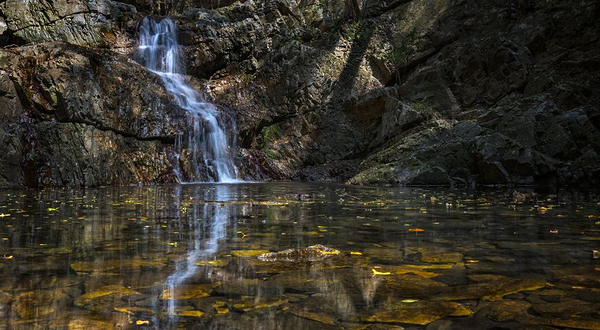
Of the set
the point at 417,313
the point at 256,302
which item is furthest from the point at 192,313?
the point at 417,313

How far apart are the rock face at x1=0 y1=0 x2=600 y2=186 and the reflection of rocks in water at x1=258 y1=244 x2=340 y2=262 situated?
40.7 ft

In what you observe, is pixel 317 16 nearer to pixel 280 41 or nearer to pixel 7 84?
Answer: pixel 280 41

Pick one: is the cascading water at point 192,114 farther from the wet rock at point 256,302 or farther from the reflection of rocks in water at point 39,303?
the wet rock at point 256,302

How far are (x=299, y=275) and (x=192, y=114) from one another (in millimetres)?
18439

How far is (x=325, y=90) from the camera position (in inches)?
986

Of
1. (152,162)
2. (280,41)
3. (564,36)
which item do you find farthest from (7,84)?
(564,36)

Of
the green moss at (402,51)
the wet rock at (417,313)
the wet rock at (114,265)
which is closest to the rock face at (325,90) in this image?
the green moss at (402,51)

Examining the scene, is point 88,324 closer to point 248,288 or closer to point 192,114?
point 248,288

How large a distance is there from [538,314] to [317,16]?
2893 centimetres

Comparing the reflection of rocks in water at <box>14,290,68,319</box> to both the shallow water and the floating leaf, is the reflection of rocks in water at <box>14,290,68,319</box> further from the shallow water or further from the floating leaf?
the floating leaf

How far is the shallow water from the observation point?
1905mm

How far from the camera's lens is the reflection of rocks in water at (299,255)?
3.14m

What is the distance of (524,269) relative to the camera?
A: 2.81 meters

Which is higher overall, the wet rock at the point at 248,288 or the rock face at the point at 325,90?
the rock face at the point at 325,90
